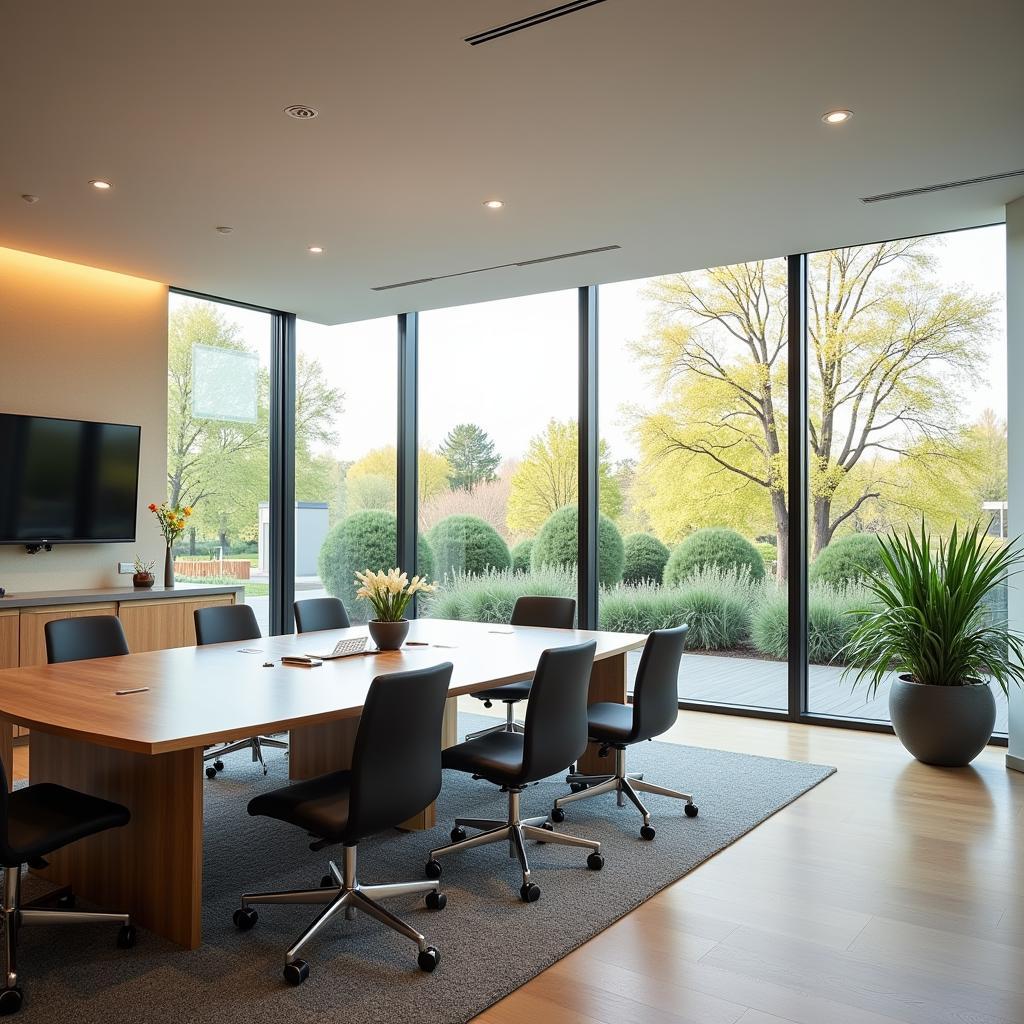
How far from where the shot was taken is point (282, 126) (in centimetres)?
415

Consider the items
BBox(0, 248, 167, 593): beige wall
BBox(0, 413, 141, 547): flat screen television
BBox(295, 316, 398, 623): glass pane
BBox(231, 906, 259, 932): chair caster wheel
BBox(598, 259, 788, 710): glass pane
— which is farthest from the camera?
BBox(295, 316, 398, 623): glass pane

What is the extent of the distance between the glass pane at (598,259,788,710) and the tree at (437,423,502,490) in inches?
48.0

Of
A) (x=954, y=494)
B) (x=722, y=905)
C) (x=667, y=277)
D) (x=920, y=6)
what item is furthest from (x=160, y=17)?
(x=954, y=494)

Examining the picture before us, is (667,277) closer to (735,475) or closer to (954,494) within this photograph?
(735,475)

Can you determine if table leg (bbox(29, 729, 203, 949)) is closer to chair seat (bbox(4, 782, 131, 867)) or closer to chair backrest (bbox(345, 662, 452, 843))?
chair seat (bbox(4, 782, 131, 867))

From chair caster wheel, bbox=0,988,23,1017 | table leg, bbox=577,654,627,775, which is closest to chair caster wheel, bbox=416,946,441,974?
chair caster wheel, bbox=0,988,23,1017

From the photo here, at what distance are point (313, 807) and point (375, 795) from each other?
238 millimetres

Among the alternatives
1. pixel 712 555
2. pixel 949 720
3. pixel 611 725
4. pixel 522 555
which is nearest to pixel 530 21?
pixel 611 725

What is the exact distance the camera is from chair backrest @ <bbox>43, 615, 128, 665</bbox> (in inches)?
166

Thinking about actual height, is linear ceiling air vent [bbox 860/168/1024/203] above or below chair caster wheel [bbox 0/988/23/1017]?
above

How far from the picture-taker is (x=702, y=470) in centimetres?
677

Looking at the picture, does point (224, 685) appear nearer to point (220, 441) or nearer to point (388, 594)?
point (388, 594)

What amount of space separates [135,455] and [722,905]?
5.29 m

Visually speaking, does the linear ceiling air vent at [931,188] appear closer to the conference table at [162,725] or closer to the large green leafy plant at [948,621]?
the large green leafy plant at [948,621]
